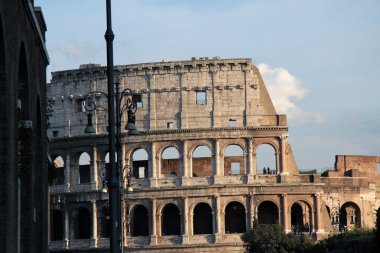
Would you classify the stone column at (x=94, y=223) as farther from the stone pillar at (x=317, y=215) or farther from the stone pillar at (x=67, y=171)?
the stone pillar at (x=317, y=215)

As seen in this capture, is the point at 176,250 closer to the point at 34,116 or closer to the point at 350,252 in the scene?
the point at 350,252

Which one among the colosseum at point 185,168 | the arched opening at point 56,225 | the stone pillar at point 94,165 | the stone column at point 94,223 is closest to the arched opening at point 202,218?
the colosseum at point 185,168

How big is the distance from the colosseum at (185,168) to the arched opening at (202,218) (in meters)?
0.09

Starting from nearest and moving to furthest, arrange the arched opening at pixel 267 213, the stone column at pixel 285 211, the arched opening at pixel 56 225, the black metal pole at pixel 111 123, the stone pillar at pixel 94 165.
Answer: the black metal pole at pixel 111 123 → the stone column at pixel 285 211 → the arched opening at pixel 267 213 → the stone pillar at pixel 94 165 → the arched opening at pixel 56 225

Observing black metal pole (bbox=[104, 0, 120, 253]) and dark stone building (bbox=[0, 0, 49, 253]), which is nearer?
dark stone building (bbox=[0, 0, 49, 253])

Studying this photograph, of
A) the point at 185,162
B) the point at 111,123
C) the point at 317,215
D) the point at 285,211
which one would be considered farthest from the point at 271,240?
the point at 111,123

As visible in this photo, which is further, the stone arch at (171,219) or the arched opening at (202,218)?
the stone arch at (171,219)

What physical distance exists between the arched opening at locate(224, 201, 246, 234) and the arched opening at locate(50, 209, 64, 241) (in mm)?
14596

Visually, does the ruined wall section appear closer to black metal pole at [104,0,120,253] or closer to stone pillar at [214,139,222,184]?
stone pillar at [214,139,222,184]

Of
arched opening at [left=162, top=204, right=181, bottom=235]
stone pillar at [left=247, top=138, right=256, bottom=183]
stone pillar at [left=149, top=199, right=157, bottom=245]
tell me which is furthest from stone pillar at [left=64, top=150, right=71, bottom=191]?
stone pillar at [left=247, top=138, right=256, bottom=183]

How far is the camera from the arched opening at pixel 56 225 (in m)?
109

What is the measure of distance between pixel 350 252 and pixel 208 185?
144ft

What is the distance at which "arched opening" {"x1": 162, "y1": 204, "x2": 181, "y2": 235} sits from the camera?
107 meters

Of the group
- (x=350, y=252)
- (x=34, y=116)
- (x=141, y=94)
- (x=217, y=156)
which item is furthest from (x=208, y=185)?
(x=34, y=116)
